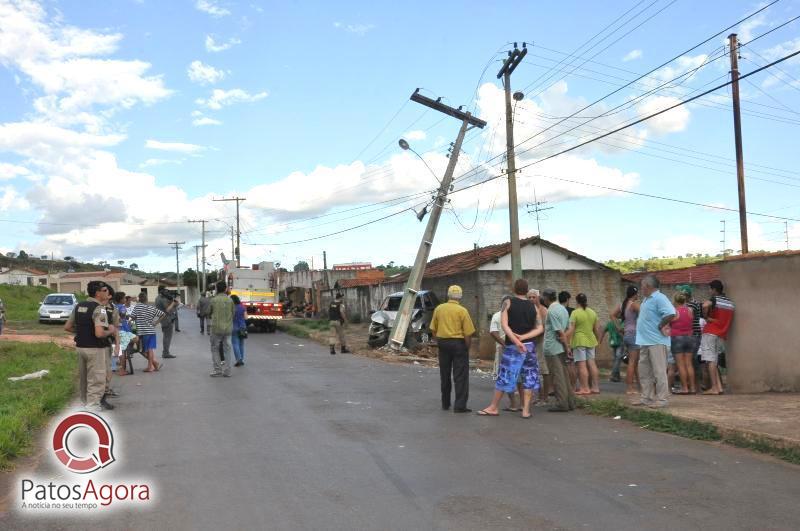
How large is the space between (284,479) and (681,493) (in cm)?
336

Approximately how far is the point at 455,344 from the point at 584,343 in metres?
2.67

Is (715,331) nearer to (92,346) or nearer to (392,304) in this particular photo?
(92,346)

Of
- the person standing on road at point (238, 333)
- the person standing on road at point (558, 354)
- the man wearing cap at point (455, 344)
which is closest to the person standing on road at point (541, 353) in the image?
the person standing on road at point (558, 354)

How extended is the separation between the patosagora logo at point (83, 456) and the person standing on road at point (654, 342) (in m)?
6.79

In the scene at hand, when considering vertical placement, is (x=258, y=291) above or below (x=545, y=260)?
below

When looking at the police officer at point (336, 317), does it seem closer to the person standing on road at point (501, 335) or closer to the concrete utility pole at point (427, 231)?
the concrete utility pole at point (427, 231)

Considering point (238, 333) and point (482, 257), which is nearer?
point (238, 333)

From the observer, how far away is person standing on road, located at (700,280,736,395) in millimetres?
11430

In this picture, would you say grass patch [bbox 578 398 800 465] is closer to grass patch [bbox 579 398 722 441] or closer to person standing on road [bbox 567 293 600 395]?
grass patch [bbox 579 398 722 441]

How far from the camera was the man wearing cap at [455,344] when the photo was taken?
1005cm

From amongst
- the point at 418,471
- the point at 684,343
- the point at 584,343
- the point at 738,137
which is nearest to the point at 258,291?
the point at 738,137

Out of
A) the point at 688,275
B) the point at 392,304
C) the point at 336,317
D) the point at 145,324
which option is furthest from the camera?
the point at 688,275

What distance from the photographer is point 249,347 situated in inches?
933

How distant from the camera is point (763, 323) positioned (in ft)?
36.2
